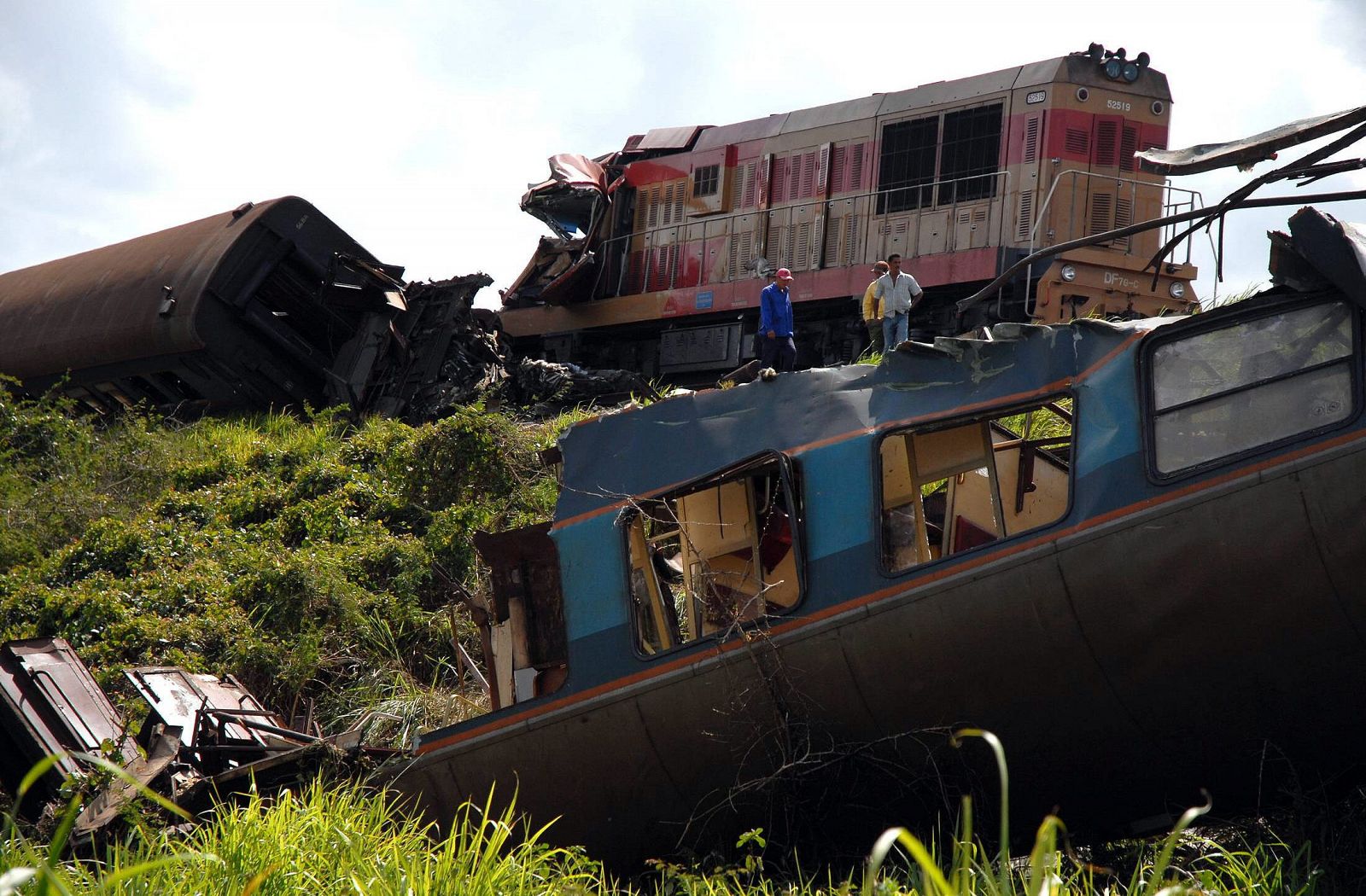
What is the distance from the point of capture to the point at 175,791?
734cm

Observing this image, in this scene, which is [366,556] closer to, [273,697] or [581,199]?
[273,697]

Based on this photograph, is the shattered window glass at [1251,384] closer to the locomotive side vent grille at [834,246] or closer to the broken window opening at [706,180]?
the locomotive side vent grille at [834,246]

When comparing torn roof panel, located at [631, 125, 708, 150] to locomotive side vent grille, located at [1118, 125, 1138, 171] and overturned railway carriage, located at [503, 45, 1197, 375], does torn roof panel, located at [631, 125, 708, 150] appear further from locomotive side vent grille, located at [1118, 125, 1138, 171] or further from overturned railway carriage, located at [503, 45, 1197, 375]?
locomotive side vent grille, located at [1118, 125, 1138, 171]

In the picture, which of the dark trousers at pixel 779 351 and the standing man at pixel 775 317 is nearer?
the standing man at pixel 775 317

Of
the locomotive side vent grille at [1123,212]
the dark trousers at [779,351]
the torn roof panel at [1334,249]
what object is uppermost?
the locomotive side vent grille at [1123,212]

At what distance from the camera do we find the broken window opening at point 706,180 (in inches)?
747

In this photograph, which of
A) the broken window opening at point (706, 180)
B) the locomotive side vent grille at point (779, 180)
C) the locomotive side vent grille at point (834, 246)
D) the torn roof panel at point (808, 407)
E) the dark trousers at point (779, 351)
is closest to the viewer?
the torn roof panel at point (808, 407)

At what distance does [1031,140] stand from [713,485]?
10.5 m

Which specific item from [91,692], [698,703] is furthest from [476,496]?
[698,703]

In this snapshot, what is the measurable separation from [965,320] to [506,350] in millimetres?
7711

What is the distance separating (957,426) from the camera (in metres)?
6.21

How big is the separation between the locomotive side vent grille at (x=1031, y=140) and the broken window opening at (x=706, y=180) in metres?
5.03

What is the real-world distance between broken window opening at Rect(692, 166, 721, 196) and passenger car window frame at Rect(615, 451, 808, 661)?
1300cm

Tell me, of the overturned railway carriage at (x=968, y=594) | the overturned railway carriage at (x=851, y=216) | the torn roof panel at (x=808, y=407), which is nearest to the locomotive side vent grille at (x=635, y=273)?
the overturned railway carriage at (x=851, y=216)
